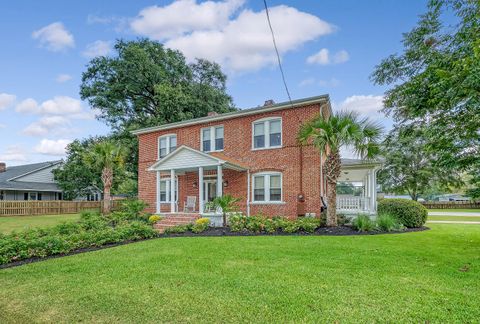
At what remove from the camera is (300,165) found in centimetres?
1392

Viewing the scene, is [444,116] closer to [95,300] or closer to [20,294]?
[95,300]

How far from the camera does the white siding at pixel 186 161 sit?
14.4 metres

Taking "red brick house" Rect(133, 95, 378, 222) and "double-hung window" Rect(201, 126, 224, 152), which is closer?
"red brick house" Rect(133, 95, 378, 222)

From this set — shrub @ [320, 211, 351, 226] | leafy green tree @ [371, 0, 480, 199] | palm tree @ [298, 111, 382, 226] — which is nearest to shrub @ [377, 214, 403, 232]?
shrub @ [320, 211, 351, 226]

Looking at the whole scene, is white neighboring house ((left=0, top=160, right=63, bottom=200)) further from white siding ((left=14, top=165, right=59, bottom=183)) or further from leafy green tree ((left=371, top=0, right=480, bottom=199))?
leafy green tree ((left=371, top=0, right=480, bottom=199))

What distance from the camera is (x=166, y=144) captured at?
1844 cm

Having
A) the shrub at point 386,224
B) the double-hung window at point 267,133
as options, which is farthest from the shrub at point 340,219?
the double-hung window at point 267,133

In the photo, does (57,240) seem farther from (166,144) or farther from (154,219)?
(166,144)

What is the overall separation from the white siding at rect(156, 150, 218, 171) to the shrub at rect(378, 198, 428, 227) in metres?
8.50

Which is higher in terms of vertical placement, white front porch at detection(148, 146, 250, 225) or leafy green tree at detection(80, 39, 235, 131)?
leafy green tree at detection(80, 39, 235, 131)

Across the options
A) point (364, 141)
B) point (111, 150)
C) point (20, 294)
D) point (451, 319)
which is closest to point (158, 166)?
point (111, 150)

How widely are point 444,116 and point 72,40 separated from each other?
15.7 metres

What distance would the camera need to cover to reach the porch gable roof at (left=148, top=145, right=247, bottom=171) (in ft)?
46.5

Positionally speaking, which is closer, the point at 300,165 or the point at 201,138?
the point at 300,165
